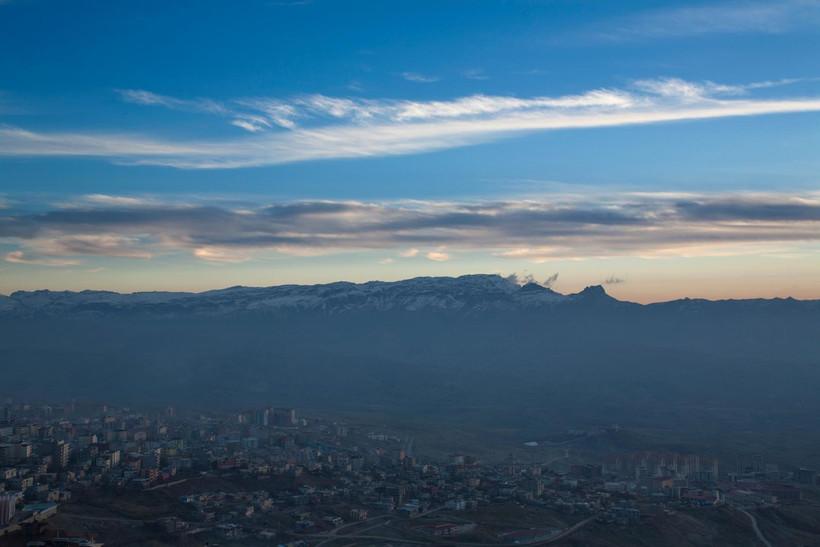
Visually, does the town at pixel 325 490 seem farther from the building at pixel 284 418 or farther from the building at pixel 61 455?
the building at pixel 284 418

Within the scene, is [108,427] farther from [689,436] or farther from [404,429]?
[689,436]

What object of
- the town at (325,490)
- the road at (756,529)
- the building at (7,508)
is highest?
the building at (7,508)

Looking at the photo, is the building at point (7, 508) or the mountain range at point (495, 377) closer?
the building at point (7, 508)

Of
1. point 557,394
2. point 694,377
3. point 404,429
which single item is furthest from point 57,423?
point 694,377

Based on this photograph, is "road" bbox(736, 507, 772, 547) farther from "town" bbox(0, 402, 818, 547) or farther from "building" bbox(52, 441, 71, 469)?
"building" bbox(52, 441, 71, 469)

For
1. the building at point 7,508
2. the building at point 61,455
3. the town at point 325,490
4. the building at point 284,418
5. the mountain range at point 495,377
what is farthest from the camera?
the mountain range at point 495,377

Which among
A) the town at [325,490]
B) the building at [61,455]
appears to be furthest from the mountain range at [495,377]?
the building at [61,455]

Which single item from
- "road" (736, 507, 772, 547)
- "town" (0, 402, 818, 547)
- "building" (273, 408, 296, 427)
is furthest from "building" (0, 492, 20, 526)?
"building" (273, 408, 296, 427)

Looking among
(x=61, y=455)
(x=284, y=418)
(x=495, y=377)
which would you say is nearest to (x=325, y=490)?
(x=61, y=455)

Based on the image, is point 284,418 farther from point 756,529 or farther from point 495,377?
point 495,377
